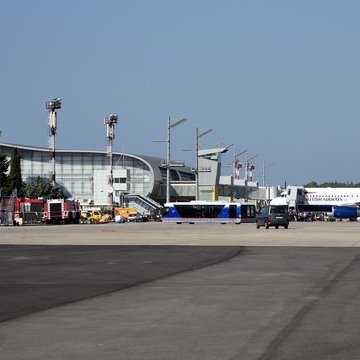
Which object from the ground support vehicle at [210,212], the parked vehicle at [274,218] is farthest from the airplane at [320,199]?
the parked vehicle at [274,218]

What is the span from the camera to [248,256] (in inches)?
1177

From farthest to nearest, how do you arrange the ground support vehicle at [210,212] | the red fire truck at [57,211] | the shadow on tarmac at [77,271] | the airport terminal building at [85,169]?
the airport terminal building at [85,169] < the ground support vehicle at [210,212] < the red fire truck at [57,211] < the shadow on tarmac at [77,271]

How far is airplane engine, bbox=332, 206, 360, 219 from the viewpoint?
13400 cm

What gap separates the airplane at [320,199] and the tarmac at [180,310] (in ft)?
366

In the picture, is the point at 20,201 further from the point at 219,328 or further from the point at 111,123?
the point at 219,328

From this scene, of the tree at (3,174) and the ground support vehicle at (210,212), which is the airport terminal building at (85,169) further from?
the ground support vehicle at (210,212)

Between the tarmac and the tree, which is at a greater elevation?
the tree

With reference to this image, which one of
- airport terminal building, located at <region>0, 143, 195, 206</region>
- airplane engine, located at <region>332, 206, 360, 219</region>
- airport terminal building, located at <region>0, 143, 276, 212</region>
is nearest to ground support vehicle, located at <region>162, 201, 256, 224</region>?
airplane engine, located at <region>332, 206, 360, 219</region>

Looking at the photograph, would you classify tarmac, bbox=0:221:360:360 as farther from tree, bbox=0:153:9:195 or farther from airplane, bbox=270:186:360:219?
airplane, bbox=270:186:360:219

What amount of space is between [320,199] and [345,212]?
316 inches

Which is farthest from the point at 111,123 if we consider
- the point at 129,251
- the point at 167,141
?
the point at 129,251

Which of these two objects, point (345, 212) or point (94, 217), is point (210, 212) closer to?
point (94, 217)

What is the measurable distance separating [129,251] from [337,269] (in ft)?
39.1

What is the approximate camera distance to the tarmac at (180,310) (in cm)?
1027
